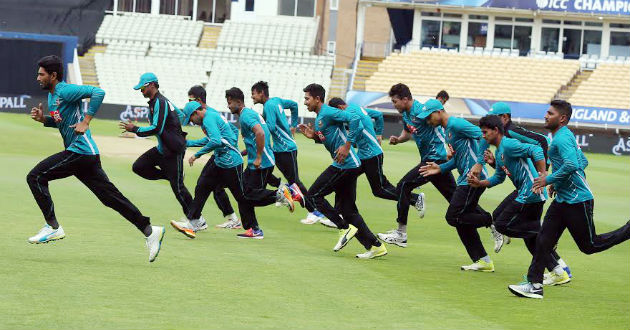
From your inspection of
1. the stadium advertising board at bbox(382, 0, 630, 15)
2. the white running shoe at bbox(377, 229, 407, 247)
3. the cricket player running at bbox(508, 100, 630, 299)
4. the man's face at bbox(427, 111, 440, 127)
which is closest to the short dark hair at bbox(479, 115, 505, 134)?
the cricket player running at bbox(508, 100, 630, 299)

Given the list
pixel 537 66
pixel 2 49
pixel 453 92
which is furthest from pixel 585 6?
pixel 2 49

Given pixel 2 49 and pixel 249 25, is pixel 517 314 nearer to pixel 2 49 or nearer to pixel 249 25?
pixel 2 49

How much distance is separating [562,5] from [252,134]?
43726 mm

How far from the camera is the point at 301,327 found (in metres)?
8.53

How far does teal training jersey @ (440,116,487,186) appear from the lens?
42.6 ft

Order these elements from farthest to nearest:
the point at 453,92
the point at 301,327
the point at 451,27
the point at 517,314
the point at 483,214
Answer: the point at 451,27 → the point at 453,92 → the point at 483,214 → the point at 517,314 → the point at 301,327

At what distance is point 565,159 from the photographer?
34.5 feet

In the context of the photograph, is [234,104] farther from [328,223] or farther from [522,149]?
[522,149]

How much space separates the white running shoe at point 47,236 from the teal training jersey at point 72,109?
1.01 meters

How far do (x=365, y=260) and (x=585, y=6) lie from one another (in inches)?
1800

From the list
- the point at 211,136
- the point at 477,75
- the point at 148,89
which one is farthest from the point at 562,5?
the point at 148,89

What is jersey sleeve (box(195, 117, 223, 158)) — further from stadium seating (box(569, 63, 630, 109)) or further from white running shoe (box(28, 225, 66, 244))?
stadium seating (box(569, 63, 630, 109))

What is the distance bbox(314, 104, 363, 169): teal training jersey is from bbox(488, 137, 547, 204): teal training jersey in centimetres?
210

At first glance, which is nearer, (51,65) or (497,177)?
(51,65)
